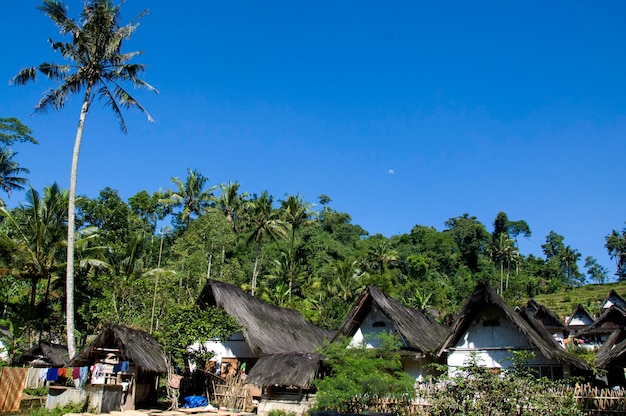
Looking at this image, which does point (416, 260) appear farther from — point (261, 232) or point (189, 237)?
point (189, 237)

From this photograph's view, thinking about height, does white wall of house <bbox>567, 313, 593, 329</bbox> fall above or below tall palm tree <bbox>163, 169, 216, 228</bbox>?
below

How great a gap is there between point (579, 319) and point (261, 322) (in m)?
39.0

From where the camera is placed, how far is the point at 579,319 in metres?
50.3

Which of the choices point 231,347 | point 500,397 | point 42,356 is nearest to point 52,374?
point 231,347

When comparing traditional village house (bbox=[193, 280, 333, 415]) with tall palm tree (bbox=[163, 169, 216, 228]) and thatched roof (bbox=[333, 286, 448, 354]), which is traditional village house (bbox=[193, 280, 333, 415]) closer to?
thatched roof (bbox=[333, 286, 448, 354])

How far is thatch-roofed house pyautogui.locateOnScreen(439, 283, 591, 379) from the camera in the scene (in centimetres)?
1750

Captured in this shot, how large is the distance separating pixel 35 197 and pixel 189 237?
1249 cm

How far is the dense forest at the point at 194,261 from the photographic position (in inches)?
1113

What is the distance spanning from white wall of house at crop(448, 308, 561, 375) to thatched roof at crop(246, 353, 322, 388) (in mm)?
5205

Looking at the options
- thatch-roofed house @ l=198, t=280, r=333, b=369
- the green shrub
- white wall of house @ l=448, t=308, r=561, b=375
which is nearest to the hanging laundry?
thatch-roofed house @ l=198, t=280, r=333, b=369

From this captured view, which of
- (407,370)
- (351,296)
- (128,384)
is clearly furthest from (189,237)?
(407,370)

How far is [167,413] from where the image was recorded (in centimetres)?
1783

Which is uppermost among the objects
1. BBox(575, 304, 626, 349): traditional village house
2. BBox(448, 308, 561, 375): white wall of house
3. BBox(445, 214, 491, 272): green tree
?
BBox(445, 214, 491, 272): green tree

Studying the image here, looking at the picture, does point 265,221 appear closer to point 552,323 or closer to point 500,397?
point 552,323
